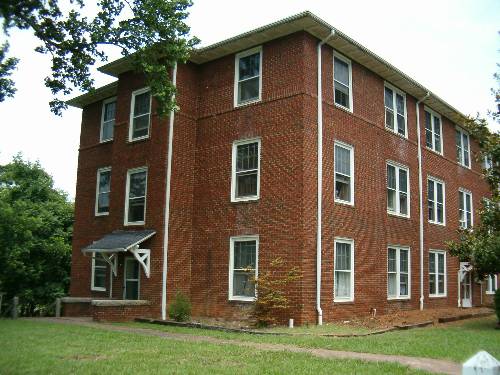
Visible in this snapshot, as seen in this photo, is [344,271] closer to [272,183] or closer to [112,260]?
[272,183]

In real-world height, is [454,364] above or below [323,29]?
below

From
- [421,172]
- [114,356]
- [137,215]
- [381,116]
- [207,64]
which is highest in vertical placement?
[207,64]

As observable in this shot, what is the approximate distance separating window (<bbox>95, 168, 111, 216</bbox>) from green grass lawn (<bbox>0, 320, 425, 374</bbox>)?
33.3 ft

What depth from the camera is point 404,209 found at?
22531 mm

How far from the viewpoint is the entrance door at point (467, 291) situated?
26513 millimetres

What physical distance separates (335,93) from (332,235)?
16.1 feet

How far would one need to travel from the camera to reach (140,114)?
21047mm

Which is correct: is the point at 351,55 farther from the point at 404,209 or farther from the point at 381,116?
the point at 404,209

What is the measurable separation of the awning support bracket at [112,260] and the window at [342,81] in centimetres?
953

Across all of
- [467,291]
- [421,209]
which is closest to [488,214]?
[421,209]

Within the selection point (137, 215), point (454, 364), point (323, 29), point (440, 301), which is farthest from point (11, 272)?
point (454, 364)

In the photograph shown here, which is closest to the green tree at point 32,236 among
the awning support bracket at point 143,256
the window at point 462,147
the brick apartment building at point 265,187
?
the brick apartment building at point 265,187

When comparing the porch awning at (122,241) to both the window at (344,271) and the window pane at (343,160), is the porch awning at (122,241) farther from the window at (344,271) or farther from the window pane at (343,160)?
the window pane at (343,160)

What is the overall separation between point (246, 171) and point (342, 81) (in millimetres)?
4693
